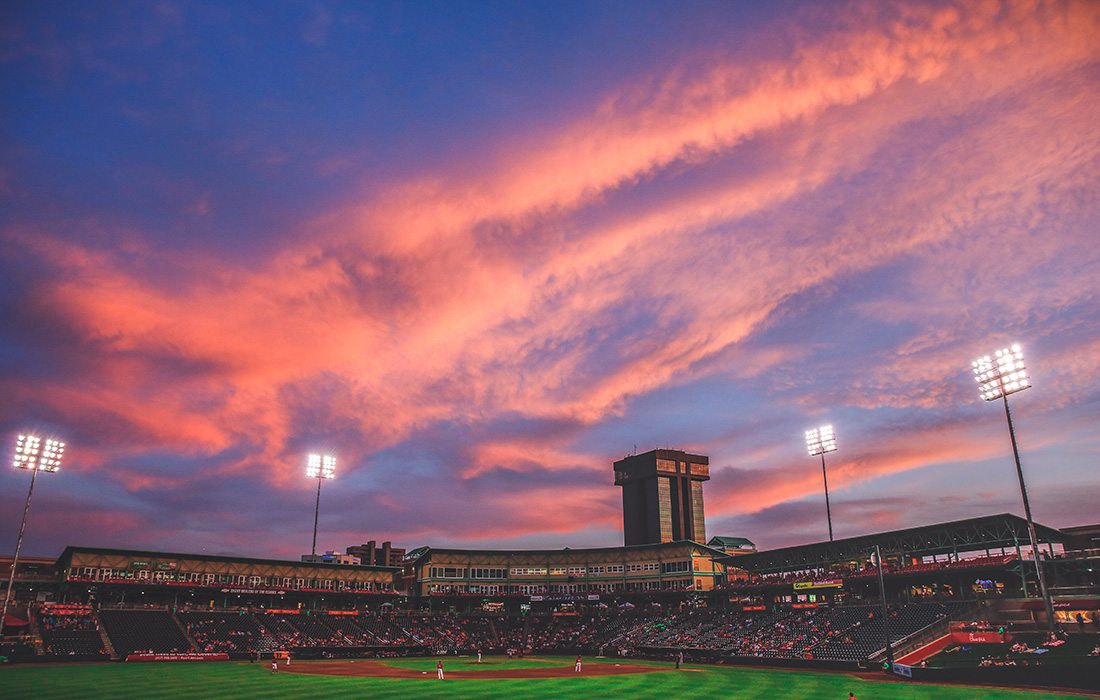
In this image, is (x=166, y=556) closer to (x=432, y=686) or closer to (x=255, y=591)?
(x=255, y=591)

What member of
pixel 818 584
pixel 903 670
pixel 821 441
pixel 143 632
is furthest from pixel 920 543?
pixel 143 632

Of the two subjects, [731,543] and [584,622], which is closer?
[584,622]

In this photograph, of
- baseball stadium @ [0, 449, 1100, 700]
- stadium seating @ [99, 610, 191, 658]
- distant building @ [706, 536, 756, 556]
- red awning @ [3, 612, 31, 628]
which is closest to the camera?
baseball stadium @ [0, 449, 1100, 700]

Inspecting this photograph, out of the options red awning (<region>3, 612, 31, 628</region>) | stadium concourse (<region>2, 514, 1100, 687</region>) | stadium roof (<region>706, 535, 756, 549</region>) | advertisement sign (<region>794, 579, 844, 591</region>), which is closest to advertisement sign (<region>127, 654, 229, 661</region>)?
stadium concourse (<region>2, 514, 1100, 687</region>)

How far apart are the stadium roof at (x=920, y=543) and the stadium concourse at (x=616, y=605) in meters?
0.22

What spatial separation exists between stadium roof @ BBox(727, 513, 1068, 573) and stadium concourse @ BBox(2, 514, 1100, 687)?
0.22 metres

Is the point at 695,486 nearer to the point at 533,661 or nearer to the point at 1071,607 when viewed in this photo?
the point at 533,661

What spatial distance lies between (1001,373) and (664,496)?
125 metres

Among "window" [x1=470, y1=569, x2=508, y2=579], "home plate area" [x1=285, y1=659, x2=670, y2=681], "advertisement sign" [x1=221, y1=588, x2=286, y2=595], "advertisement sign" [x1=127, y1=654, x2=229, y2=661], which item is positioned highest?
"window" [x1=470, y1=569, x2=508, y2=579]

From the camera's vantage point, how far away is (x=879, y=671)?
208ft

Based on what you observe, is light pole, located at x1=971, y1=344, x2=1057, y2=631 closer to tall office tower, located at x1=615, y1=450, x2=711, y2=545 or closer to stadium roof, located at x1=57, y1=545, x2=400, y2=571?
stadium roof, located at x1=57, y1=545, x2=400, y2=571

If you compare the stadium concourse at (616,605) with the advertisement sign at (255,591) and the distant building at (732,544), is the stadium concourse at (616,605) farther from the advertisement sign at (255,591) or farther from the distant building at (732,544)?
the distant building at (732,544)

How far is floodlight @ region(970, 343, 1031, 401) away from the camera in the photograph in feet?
198

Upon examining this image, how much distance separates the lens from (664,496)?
593ft
